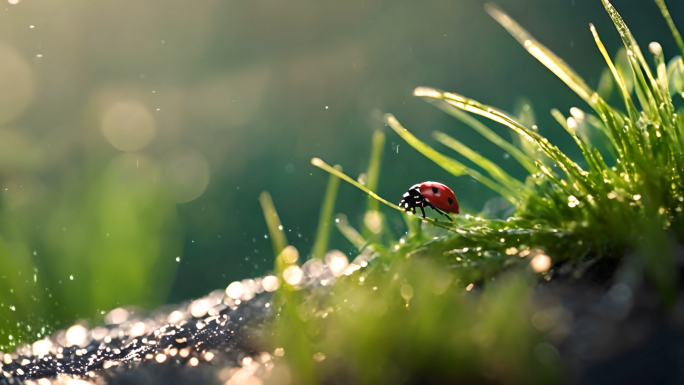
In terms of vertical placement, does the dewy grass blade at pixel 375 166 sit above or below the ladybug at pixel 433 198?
above

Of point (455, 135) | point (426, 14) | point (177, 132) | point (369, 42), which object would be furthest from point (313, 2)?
point (455, 135)

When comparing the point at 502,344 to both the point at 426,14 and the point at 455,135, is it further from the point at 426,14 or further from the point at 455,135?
the point at 426,14

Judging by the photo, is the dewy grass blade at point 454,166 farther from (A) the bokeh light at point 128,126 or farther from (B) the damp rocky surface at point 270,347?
(A) the bokeh light at point 128,126

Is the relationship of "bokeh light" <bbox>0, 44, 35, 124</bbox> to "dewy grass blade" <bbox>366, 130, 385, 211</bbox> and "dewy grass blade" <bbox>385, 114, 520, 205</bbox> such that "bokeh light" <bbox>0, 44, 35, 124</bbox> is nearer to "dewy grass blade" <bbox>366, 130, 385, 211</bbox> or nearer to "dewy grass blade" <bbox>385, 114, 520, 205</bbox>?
"dewy grass blade" <bbox>366, 130, 385, 211</bbox>

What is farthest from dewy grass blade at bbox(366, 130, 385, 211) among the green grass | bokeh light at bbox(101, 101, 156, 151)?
bokeh light at bbox(101, 101, 156, 151)

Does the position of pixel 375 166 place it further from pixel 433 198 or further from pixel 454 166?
pixel 433 198

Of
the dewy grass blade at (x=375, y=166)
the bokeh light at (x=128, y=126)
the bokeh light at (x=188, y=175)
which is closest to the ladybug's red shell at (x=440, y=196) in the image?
the dewy grass blade at (x=375, y=166)
